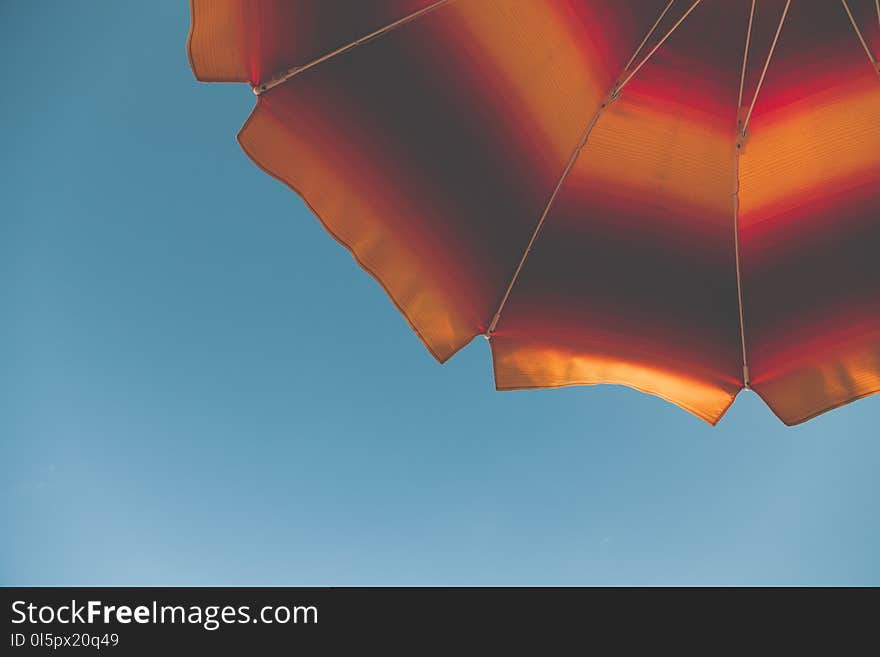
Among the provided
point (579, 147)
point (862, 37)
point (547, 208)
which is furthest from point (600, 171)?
point (862, 37)

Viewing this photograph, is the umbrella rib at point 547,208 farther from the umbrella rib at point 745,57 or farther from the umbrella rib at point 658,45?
the umbrella rib at point 745,57

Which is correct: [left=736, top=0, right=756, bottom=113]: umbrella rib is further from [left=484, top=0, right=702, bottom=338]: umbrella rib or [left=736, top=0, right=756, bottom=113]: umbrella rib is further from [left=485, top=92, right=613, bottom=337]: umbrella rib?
[left=485, top=92, right=613, bottom=337]: umbrella rib

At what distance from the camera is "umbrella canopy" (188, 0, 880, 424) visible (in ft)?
6.81

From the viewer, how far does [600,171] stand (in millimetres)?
2238

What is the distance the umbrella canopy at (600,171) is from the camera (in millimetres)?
2076

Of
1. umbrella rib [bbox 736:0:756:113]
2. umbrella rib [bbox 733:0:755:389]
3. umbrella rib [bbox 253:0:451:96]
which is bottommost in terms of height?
umbrella rib [bbox 733:0:755:389]

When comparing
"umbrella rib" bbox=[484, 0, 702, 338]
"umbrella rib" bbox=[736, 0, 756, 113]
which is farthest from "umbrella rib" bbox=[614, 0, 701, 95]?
"umbrella rib" bbox=[736, 0, 756, 113]

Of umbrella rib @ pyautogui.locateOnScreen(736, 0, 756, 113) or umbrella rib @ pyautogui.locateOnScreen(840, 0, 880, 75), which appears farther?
umbrella rib @ pyautogui.locateOnScreen(736, 0, 756, 113)

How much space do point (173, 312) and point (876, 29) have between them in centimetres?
805

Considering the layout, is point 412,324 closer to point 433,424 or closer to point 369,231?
point 369,231

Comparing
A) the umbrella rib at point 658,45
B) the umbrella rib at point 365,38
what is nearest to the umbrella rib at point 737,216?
the umbrella rib at point 658,45

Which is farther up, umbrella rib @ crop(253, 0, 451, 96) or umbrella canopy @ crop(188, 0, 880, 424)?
umbrella rib @ crop(253, 0, 451, 96)

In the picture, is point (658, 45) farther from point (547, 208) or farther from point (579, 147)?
point (547, 208)
